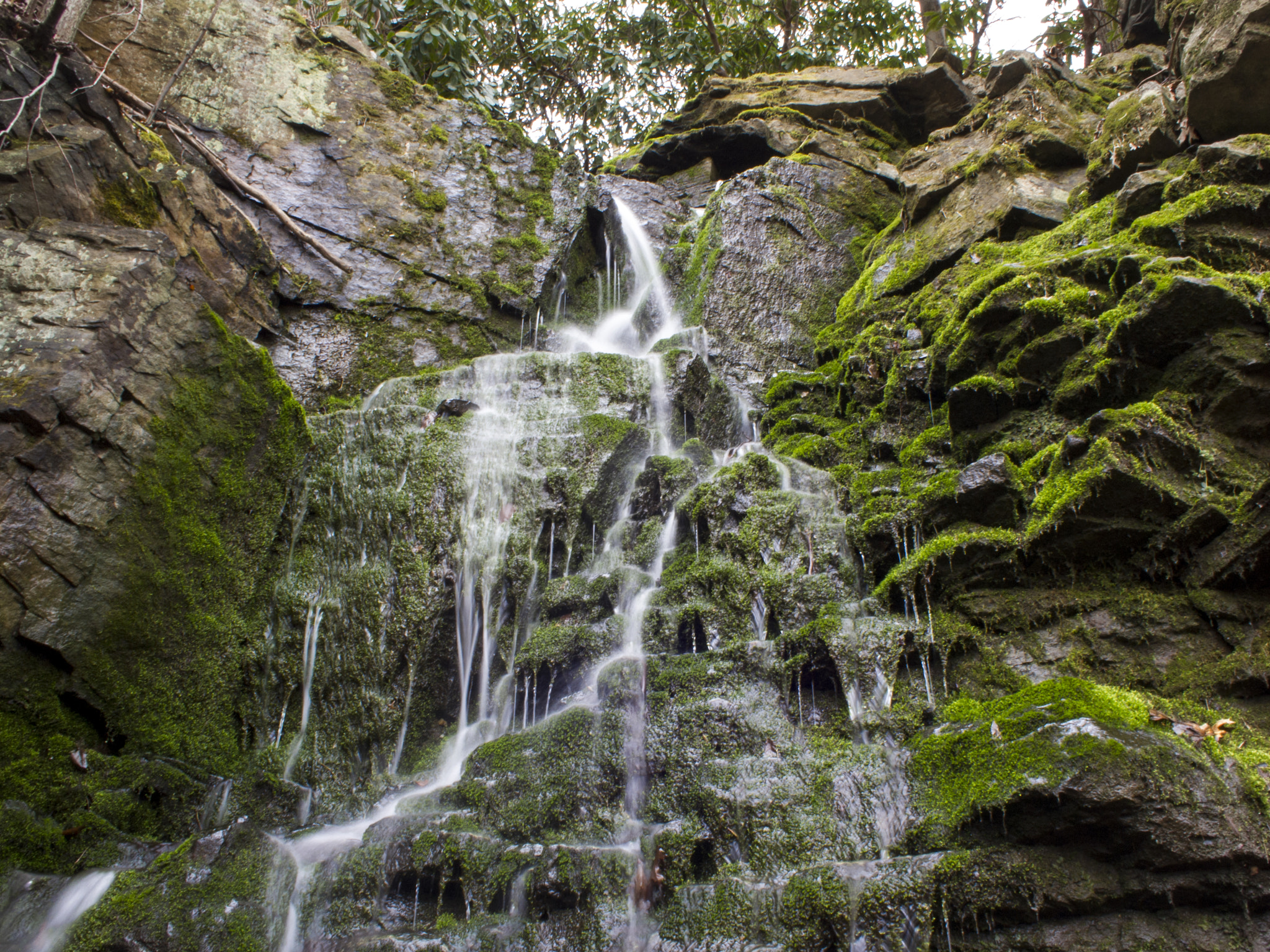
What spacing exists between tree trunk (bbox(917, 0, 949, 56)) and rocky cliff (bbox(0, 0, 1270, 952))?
422 centimetres

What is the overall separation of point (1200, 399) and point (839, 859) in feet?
A: 13.6

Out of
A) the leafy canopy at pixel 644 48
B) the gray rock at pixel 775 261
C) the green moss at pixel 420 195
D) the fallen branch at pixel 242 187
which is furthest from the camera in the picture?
the leafy canopy at pixel 644 48

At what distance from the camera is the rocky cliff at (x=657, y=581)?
406 cm

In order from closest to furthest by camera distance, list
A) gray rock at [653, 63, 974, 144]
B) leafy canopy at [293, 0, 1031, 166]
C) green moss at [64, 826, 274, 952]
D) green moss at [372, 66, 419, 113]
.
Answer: green moss at [64, 826, 274, 952] < green moss at [372, 66, 419, 113] < gray rock at [653, 63, 974, 144] < leafy canopy at [293, 0, 1031, 166]

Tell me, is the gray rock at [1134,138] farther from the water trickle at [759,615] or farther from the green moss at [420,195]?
the green moss at [420,195]

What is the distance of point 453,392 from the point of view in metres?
8.96

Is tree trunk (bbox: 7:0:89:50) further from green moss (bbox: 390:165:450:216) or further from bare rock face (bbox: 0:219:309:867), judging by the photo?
green moss (bbox: 390:165:450:216)

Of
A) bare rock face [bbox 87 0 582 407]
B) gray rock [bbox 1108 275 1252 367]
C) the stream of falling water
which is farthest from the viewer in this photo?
bare rock face [bbox 87 0 582 407]

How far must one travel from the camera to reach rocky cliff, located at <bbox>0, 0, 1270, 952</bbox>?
160 inches

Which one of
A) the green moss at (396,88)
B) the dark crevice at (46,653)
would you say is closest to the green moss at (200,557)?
the dark crevice at (46,653)

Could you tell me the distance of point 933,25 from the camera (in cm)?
1362

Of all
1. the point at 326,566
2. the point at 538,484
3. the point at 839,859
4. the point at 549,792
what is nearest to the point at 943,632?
the point at 839,859

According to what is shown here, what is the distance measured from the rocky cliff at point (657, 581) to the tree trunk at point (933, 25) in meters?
4.22

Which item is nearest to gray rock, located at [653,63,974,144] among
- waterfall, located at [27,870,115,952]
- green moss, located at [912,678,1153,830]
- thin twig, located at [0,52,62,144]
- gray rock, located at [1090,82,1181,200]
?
gray rock, located at [1090,82,1181,200]
